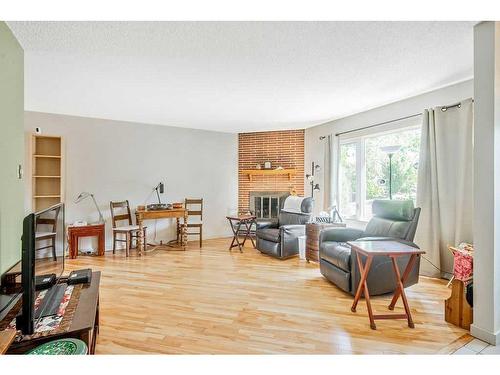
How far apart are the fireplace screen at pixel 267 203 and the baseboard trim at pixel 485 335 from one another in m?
3.70

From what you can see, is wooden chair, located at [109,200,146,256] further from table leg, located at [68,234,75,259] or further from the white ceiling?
the white ceiling

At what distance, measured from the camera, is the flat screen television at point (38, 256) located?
120cm

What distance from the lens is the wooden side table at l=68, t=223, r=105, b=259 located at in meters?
4.18

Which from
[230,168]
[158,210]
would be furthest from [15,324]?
[230,168]

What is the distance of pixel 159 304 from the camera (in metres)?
2.57

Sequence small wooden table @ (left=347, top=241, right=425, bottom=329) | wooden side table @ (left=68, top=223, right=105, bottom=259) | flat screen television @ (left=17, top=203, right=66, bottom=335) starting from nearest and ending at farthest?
flat screen television @ (left=17, top=203, right=66, bottom=335) < small wooden table @ (left=347, top=241, right=425, bottom=329) < wooden side table @ (left=68, top=223, right=105, bottom=259)

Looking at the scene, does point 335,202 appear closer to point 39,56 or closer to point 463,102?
point 463,102

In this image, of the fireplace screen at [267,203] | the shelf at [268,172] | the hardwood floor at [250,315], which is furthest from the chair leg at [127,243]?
the shelf at [268,172]

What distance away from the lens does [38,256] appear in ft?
5.41

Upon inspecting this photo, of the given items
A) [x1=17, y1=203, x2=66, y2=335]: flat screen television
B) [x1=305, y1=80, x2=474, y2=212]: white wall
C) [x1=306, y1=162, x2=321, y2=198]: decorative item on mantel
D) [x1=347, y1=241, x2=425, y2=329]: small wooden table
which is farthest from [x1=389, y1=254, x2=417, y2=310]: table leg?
[x1=306, y1=162, x2=321, y2=198]: decorative item on mantel

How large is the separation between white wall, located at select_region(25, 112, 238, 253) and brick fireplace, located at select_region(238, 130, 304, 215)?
184mm
